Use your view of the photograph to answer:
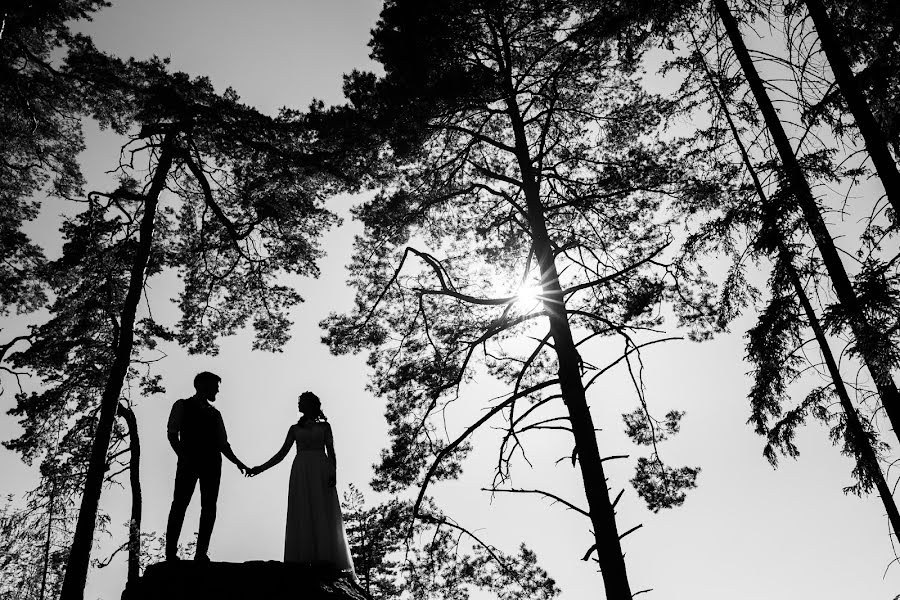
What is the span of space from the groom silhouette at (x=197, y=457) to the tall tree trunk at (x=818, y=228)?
6.54m

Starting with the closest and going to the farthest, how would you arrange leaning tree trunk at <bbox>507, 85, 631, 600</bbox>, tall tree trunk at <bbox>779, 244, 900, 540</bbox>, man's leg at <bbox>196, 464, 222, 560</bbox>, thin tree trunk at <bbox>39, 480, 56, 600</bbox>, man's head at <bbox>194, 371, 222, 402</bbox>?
man's leg at <bbox>196, 464, 222, 560</bbox> → man's head at <bbox>194, 371, 222, 402</bbox> → leaning tree trunk at <bbox>507, 85, 631, 600</bbox> → tall tree trunk at <bbox>779, 244, 900, 540</bbox> → thin tree trunk at <bbox>39, 480, 56, 600</bbox>

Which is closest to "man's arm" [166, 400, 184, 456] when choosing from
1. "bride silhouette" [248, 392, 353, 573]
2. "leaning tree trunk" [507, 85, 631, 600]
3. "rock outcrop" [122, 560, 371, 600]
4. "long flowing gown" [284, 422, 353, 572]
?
"bride silhouette" [248, 392, 353, 573]

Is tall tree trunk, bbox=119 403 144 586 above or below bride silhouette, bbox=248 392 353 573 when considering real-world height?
above

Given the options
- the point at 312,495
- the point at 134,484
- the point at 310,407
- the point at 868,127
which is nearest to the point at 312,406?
the point at 310,407

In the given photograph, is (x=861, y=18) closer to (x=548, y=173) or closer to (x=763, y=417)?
(x=548, y=173)

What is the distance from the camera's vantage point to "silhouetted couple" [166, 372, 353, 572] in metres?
5.41

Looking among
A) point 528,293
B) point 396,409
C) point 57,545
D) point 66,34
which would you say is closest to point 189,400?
point 396,409

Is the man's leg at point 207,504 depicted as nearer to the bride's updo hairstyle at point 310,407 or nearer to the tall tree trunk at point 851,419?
the bride's updo hairstyle at point 310,407

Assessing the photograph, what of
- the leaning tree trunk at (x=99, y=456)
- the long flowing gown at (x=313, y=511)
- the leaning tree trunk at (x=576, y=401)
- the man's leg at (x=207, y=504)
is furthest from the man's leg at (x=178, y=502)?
the leaning tree trunk at (x=576, y=401)

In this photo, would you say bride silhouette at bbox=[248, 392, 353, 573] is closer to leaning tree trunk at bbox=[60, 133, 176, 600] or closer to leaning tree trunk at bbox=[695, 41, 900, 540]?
leaning tree trunk at bbox=[60, 133, 176, 600]

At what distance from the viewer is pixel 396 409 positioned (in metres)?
8.60

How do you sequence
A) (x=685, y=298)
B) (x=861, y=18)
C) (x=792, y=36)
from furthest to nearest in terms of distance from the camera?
(x=685, y=298) → (x=861, y=18) → (x=792, y=36)

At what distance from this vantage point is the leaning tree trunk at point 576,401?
6.11 m

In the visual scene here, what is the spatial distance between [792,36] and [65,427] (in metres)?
16.1
